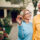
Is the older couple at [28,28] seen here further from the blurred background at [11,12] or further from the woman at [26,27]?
the blurred background at [11,12]

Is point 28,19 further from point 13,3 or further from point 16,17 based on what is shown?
point 13,3

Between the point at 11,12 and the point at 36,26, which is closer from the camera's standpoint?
the point at 36,26

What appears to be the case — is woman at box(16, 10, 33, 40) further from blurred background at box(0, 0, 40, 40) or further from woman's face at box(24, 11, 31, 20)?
blurred background at box(0, 0, 40, 40)

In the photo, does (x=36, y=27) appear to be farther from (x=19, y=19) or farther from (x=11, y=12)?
(x=11, y=12)

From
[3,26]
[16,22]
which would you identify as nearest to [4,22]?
[3,26]

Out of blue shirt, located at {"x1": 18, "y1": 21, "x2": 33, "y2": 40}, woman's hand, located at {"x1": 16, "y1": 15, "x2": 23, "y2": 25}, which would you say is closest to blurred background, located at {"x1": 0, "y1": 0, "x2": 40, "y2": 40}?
woman's hand, located at {"x1": 16, "y1": 15, "x2": 23, "y2": 25}

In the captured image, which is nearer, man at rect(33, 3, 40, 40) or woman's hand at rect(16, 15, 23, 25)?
man at rect(33, 3, 40, 40)

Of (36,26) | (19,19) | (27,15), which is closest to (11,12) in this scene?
(19,19)

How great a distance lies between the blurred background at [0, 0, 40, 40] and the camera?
137 centimetres

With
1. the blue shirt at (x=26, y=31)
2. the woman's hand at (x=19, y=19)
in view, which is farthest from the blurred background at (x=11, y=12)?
the blue shirt at (x=26, y=31)

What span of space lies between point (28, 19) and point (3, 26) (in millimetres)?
450

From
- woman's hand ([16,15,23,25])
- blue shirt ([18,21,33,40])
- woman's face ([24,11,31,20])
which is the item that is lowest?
blue shirt ([18,21,33,40])

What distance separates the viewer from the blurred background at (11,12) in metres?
1.37

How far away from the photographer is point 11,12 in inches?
58.2
